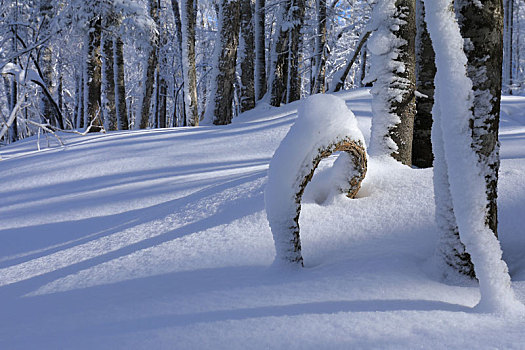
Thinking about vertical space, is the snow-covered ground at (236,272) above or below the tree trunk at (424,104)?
below

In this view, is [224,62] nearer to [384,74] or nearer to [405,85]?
[384,74]

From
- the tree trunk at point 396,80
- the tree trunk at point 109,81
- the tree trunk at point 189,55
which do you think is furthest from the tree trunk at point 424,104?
the tree trunk at point 109,81

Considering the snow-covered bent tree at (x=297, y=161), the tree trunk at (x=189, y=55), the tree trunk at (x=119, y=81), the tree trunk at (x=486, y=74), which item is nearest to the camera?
the tree trunk at (x=486, y=74)

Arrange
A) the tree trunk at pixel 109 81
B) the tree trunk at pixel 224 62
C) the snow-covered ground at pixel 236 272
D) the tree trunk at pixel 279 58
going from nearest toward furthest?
the snow-covered ground at pixel 236 272, the tree trunk at pixel 224 62, the tree trunk at pixel 109 81, the tree trunk at pixel 279 58

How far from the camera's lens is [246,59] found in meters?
11.1

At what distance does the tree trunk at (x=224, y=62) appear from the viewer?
841 cm

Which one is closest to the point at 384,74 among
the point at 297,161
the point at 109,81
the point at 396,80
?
the point at 396,80

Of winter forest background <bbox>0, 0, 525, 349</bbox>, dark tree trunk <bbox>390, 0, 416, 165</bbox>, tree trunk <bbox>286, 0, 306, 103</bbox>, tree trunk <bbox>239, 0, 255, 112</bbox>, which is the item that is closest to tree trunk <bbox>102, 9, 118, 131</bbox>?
tree trunk <bbox>239, 0, 255, 112</bbox>

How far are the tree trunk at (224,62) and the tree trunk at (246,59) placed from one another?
5.37 feet

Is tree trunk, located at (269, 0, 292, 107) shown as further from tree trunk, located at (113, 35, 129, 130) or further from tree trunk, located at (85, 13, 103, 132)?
tree trunk, located at (85, 13, 103, 132)

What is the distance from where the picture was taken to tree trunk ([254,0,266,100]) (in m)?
11.3

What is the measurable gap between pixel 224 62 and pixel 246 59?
8.83ft

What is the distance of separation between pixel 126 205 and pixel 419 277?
8.56ft

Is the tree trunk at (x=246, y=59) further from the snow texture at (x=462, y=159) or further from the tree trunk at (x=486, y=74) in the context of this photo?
the snow texture at (x=462, y=159)
